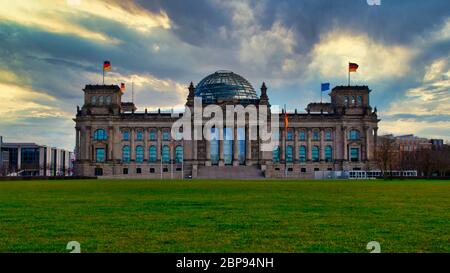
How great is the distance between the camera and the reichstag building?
125688 millimetres

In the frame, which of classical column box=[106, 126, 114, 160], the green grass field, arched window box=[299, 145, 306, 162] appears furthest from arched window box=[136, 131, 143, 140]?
the green grass field

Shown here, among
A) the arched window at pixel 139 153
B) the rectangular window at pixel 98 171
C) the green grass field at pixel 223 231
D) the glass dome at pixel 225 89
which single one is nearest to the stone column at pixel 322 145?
the glass dome at pixel 225 89

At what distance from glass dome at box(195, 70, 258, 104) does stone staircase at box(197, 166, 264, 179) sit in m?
19.2

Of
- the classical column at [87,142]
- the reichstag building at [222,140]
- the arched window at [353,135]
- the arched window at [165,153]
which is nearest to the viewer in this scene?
the classical column at [87,142]

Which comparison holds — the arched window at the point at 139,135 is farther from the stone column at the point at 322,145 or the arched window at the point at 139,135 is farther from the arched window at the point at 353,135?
the arched window at the point at 353,135

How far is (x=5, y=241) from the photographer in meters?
12.4

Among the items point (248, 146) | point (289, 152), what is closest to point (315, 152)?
point (289, 152)

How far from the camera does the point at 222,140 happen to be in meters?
126

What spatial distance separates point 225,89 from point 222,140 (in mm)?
13253

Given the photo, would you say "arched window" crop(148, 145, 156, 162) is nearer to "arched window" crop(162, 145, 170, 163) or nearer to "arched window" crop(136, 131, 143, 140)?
"arched window" crop(162, 145, 170, 163)

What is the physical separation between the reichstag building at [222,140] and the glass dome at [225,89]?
29 cm

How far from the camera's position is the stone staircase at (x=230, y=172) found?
10956 cm
